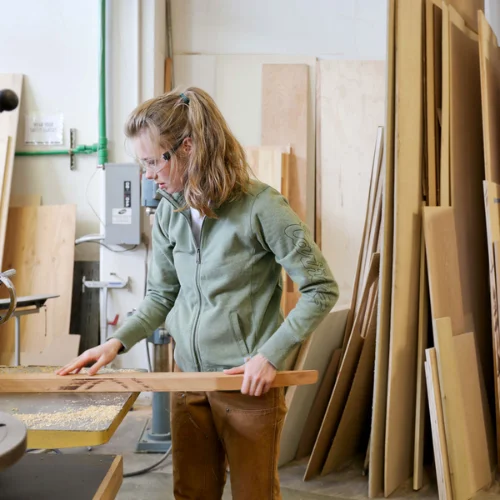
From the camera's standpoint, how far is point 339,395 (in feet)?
8.20

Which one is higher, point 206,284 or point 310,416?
point 206,284

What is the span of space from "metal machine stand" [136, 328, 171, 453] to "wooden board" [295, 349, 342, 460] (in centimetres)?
61

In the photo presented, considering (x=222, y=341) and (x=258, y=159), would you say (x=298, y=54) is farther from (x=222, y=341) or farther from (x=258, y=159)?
(x=222, y=341)

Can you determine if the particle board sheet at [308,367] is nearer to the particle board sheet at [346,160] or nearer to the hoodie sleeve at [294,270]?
the particle board sheet at [346,160]

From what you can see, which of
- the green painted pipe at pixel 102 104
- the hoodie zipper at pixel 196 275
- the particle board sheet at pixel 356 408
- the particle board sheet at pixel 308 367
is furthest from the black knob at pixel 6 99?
the green painted pipe at pixel 102 104

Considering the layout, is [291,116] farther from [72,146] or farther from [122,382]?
[122,382]

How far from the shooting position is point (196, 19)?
3.73m

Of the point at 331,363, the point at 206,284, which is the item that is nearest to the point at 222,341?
the point at 206,284

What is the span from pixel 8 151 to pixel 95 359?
2531 millimetres

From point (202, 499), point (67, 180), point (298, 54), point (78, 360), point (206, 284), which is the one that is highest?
point (298, 54)

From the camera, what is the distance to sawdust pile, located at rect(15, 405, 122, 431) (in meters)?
1.06

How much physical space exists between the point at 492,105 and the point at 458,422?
1.31m

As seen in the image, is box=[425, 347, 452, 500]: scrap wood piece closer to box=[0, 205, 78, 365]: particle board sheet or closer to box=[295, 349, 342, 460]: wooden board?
box=[295, 349, 342, 460]: wooden board

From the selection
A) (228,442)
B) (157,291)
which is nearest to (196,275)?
(157,291)
